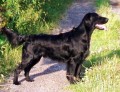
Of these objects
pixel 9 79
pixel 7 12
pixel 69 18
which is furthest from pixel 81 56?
pixel 69 18

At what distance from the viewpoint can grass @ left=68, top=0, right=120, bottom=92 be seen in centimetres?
717

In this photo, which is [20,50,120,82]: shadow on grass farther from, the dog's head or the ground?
the dog's head

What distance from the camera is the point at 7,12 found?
9555 mm

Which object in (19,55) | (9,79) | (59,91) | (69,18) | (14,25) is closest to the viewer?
(59,91)

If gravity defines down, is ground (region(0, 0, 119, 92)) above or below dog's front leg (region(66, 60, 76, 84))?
below

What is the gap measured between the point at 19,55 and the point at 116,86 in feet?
9.42

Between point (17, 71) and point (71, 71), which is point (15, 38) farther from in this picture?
point (71, 71)

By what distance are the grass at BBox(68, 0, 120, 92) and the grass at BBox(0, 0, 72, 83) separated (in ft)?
5.12

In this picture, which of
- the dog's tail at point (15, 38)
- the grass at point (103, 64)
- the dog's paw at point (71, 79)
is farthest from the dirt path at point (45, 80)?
the dog's tail at point (15, 38)

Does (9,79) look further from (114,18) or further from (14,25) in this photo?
(114,18)

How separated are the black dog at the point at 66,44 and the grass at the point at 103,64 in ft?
0.99

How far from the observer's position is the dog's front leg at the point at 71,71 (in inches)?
310

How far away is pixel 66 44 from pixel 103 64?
955mm

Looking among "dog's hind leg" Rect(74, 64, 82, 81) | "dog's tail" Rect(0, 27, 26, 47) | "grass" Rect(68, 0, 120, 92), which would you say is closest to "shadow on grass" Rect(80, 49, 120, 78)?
"grass" Rect(68, 0, 120, 92)
